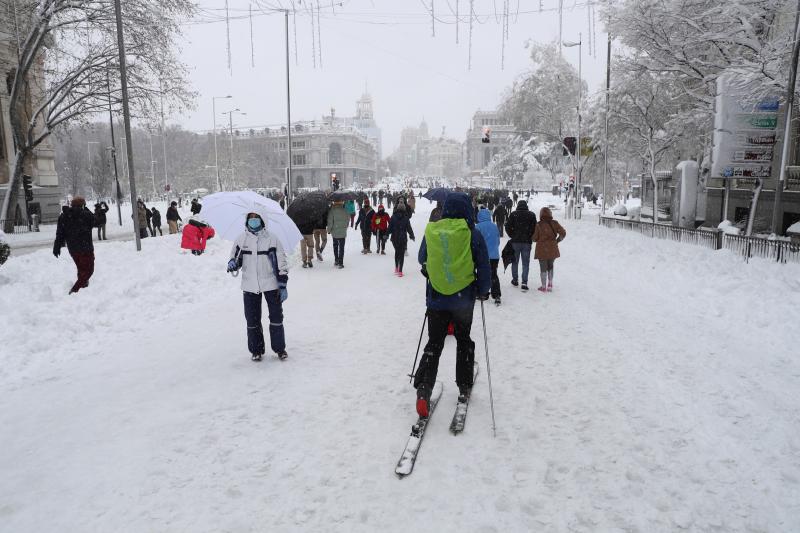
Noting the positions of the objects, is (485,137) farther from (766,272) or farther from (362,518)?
(362,518)

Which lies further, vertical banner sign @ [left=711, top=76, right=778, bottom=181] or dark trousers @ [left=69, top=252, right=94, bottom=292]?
vertical banner sign @ [left=711, top=76, right=778, bottom=181]

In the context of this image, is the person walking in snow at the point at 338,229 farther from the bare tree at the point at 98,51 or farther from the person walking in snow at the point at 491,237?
the bare tree at the point at 98,51

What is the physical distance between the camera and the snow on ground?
3348 mm

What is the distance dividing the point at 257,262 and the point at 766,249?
10517 mm

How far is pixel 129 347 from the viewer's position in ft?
22.3

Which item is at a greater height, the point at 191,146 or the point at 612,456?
the point at 191,146

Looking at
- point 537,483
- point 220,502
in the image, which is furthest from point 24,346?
point 537,483

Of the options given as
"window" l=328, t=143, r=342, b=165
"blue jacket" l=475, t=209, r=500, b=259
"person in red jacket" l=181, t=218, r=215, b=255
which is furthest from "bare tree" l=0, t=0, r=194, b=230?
"window" l=328, t=143, r=342, b=165

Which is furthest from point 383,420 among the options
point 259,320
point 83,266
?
point 83,266

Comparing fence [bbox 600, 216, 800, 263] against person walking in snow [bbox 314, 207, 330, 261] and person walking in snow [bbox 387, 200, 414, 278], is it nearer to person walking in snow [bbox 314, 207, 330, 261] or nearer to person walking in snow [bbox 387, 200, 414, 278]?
person walking in snow [bbox 387, 200, 414, 278]

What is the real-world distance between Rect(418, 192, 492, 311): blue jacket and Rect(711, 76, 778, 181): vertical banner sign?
12.6 m

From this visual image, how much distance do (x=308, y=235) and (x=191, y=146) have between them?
10126 centimetres

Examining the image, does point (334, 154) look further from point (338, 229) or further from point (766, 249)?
point (766, 249)

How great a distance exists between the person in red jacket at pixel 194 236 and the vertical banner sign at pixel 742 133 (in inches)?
575
